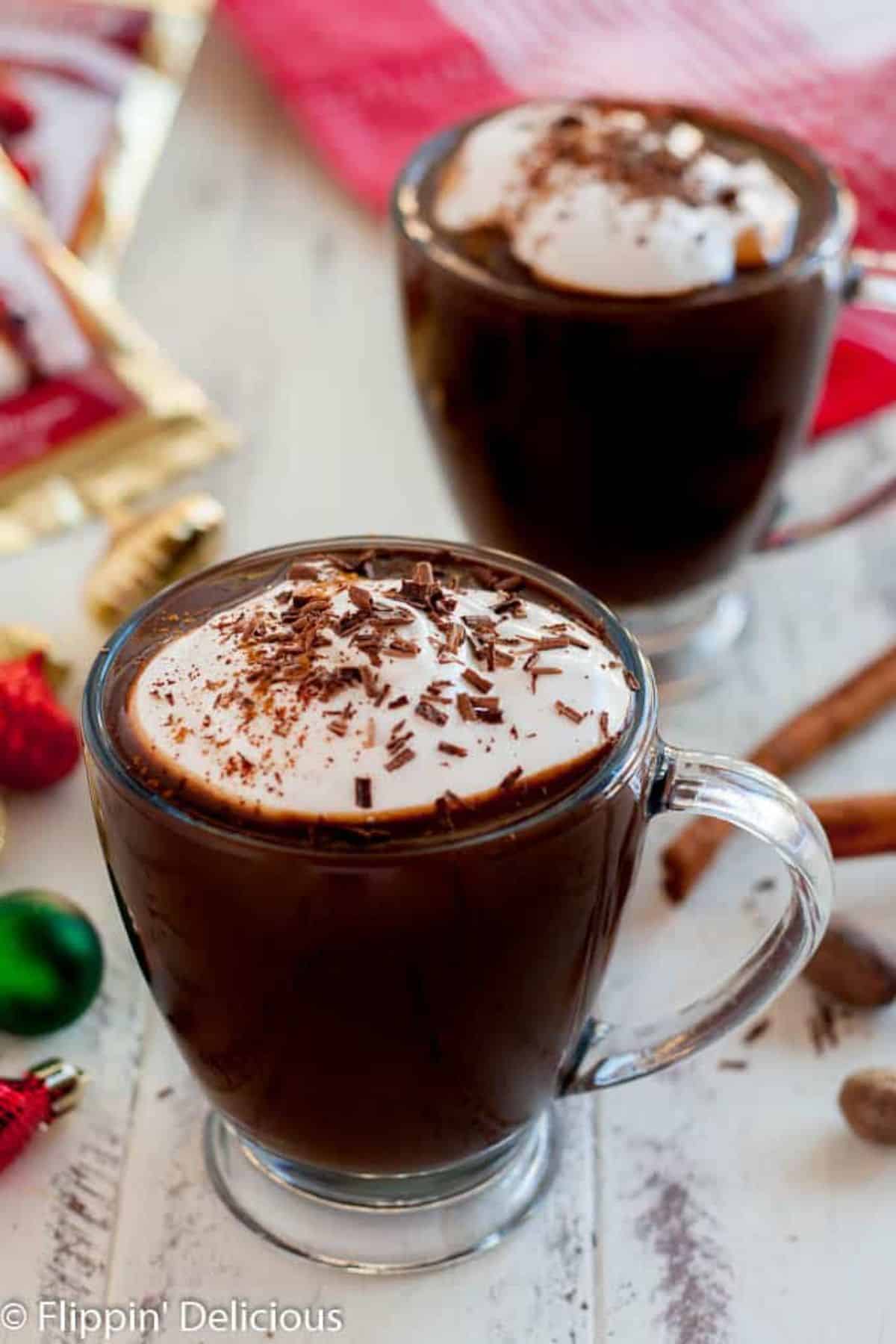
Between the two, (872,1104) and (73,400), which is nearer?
(872,1104)

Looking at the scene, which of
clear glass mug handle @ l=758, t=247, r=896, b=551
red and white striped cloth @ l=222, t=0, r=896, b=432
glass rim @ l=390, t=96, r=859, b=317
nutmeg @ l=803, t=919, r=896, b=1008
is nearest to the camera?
nutmeg @ l=803, t=919, r=896, b=1008

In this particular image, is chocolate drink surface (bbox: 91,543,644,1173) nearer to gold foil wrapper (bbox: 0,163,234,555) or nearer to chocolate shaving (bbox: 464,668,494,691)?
chocolate shaving (bbox: 464,668,494,691)

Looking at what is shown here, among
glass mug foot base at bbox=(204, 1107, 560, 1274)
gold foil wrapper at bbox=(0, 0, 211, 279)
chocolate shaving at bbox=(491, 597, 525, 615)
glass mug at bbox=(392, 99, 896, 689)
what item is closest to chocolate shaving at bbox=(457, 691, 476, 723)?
chocolate shaving at bbox=(491, 597, 525, 615)

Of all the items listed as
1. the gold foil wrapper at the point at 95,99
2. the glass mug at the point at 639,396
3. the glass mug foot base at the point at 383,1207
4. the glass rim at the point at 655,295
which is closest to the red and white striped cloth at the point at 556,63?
the gold foil wrapper at the point at 95,99

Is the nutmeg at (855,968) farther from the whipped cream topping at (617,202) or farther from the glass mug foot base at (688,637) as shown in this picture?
the whipped cream topping at (617,202)

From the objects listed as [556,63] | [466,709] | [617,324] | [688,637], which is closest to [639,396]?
[617,324]

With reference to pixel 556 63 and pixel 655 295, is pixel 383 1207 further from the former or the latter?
pixel 556 63

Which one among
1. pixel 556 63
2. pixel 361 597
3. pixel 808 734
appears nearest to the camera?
pixel 361 597
